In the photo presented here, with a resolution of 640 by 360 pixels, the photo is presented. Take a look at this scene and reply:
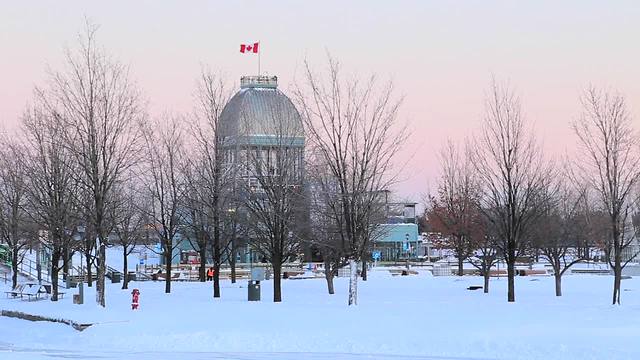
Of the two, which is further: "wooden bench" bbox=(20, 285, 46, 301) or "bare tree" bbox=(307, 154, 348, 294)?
"wooden bench" bbox=(20, 285, 46, 301)

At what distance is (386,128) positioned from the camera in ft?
81.1

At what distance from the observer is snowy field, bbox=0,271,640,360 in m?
16.5

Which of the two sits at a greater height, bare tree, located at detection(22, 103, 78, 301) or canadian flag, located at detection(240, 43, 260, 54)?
canadian flag, located at detection(240, 43, 260, 54)

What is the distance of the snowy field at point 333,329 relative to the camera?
16.5 metres

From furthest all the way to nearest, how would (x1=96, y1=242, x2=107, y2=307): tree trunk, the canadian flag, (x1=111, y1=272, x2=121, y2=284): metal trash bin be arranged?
the canadian flag → (x1=111, y1=272, x2=121, y2=284): metal trash bin → (x1=96, y1=242, x2=107, y2=307): tree trunk

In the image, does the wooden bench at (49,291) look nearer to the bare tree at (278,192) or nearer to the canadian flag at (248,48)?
the bare tree at (278,192)

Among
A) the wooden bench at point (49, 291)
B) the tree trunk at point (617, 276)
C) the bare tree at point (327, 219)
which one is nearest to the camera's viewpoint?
the tree trunk at point (617, 276)

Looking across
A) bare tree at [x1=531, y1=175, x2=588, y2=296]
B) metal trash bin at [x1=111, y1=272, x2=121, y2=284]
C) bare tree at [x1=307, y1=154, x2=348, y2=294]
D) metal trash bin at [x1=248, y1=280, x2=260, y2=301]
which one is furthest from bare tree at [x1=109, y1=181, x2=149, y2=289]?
bare tree at [x1=531, y1=175, x2=588, y2=296]

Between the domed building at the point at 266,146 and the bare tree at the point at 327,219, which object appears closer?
the bare tree at the point at 327,219

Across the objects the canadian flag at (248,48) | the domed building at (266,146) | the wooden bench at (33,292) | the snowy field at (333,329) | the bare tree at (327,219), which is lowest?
the snowy field at (333,329)

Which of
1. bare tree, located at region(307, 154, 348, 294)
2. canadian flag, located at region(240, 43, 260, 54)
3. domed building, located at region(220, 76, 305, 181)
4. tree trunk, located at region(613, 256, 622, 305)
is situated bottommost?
tree trunk, located at region(613, 256, 622, 305)

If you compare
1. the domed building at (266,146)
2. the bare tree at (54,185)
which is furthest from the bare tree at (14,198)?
the domed building at (266,146)

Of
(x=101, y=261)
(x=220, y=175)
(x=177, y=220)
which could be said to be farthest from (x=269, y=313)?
(x=177, y=220)

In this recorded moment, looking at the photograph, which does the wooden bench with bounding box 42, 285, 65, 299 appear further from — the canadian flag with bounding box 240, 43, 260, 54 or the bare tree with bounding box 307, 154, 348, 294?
the canadian flag with bounding box 240, 43, 260, 54
